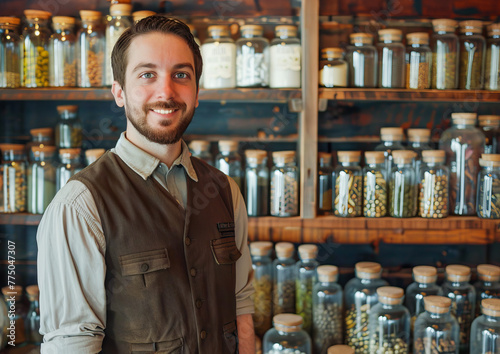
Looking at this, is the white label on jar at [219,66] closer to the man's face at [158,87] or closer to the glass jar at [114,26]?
the glass jar at [114,26]

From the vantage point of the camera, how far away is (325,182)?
1.88 m

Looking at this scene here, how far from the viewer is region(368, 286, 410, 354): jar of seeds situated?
171 centimetres

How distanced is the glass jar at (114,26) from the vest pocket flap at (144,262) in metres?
0.92

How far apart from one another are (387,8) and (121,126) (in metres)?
1.07

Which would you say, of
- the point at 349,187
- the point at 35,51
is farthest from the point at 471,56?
the point at 35,51

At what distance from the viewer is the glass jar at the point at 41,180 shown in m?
1.81

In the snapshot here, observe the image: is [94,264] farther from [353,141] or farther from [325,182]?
[353,141]

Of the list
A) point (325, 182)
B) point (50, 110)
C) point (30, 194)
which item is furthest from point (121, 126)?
point (325, 182)

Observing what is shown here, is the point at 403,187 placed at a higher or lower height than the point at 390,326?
higher

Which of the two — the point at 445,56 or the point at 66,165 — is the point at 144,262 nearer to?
the point at 66,165

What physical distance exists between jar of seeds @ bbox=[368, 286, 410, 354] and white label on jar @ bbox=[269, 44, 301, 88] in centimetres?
72

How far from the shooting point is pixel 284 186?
5.94 feet

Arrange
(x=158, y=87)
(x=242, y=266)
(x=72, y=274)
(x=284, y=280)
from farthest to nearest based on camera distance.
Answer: (x=284, y=280) < (x=242, y=266) < (x=158, y=87) < (x=72, y=274)

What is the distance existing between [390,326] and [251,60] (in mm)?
957
